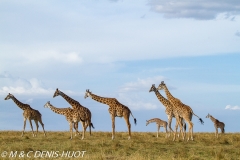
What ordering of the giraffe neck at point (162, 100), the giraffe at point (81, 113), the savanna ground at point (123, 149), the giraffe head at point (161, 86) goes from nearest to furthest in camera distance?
the savanna ground at point (123, 149), the giraffe at point (81, 113), the giraffe neck at point (162, 100), the giraffe head at point (161, 86)

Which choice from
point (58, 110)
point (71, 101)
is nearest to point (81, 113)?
point (71, 101)

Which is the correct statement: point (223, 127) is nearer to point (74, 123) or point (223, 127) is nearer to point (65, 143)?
point (74, 123)

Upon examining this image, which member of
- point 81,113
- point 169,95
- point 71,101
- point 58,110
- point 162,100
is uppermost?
point 169,95

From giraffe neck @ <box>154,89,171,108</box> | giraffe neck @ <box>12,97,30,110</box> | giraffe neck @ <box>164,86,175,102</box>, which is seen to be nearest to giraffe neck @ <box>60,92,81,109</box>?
giraffe neck @ <box>12,97,30,110</box>

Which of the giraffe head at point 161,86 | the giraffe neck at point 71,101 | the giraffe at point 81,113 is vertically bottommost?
the giraffe at point 81,113

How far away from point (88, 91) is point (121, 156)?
868 centimetres

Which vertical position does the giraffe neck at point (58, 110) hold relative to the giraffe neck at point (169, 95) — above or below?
below

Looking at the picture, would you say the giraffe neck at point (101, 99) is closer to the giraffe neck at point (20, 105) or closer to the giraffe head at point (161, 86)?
the giraffe head at point (161, 86)

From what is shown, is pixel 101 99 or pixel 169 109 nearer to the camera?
pixel 101 99

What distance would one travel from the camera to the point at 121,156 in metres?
20.2

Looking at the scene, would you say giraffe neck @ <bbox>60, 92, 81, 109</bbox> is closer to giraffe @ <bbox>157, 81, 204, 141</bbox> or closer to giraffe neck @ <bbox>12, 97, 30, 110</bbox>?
giraffe neck @ <bbox>12, 97, 30, 110</bbox>

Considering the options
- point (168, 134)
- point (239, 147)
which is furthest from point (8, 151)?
point (168, 134)

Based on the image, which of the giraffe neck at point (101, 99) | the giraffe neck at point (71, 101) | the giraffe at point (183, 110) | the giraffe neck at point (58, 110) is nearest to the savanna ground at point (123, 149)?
the giraffe at point (183, 110)

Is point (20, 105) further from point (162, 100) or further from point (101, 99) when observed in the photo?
point (162, 100)
